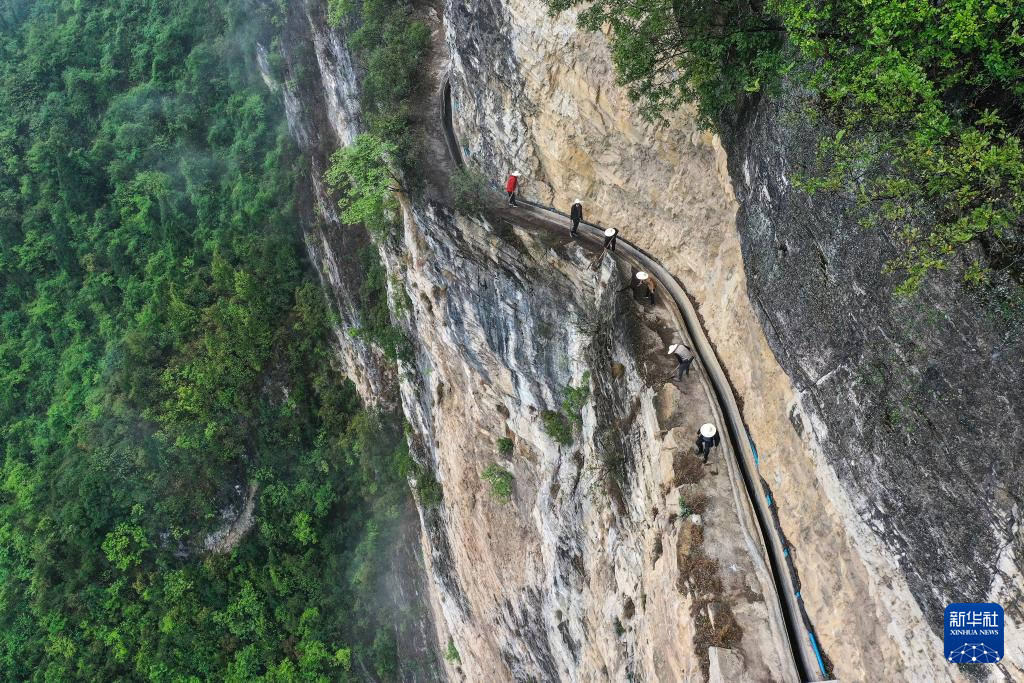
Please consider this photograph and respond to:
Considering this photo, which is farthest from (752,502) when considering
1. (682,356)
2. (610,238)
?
(610,238)

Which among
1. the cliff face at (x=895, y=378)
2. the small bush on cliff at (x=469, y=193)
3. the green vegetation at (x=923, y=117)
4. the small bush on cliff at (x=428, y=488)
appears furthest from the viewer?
the small bush on cliff at (x=428, y=488)

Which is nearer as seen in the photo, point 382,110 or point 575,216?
point 575,216

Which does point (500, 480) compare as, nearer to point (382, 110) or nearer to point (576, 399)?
point (576, 399)

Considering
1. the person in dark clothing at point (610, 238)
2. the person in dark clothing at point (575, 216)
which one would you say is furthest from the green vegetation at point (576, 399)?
the person in dark clothing at point (575, 216)

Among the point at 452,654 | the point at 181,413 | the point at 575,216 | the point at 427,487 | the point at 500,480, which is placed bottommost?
the point at 452,654

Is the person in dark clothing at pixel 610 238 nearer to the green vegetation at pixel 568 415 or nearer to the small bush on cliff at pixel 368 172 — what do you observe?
the green vegetation at pixel 568 415

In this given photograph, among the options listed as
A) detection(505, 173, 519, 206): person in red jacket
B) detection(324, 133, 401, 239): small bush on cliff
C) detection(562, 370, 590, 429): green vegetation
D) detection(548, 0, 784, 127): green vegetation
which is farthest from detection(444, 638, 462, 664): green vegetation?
detection(548, 0, 784, 127): green vegetation

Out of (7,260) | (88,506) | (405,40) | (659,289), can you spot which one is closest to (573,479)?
(659,289)
